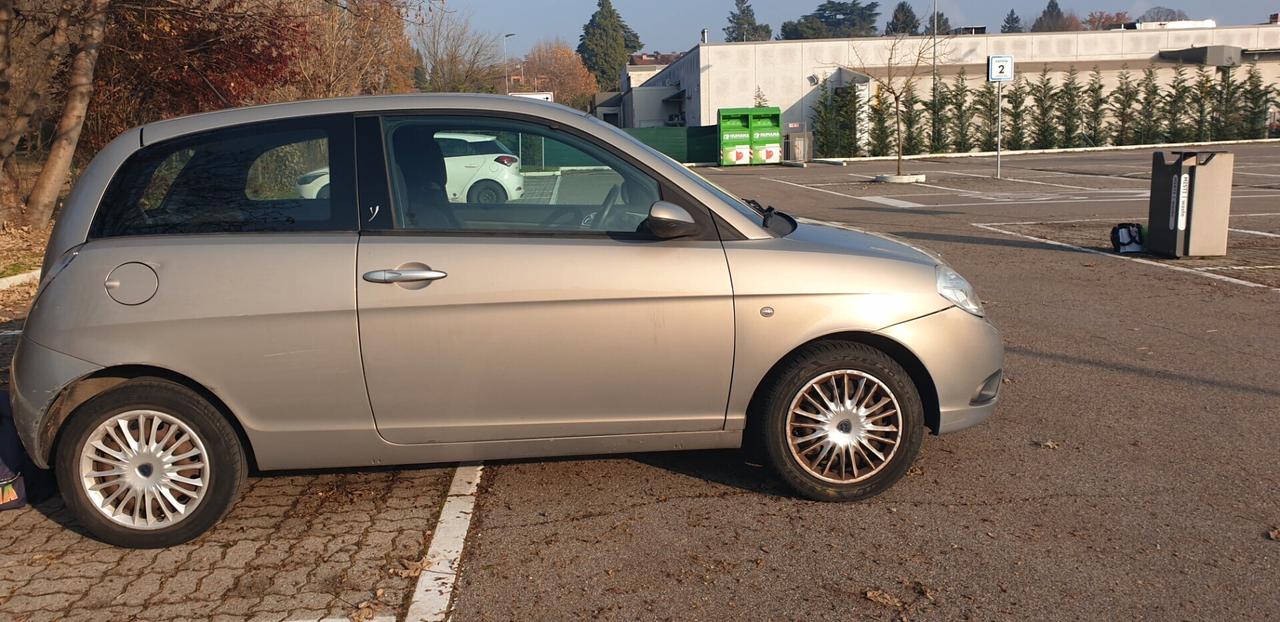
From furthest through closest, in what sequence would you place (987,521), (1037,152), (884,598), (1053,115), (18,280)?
(1053,115)
(1037,152)
(18,280)
(987,521)
(884,598)

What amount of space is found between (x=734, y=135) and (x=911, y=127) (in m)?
8.20

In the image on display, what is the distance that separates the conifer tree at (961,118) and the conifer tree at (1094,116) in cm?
496

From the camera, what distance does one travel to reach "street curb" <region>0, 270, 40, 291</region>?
33.8 feet

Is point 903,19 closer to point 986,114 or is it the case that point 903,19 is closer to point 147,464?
point 986,114

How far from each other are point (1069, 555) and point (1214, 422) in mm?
2133

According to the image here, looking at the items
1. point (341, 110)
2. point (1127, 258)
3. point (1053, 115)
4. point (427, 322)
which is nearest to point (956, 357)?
point (427, 322)

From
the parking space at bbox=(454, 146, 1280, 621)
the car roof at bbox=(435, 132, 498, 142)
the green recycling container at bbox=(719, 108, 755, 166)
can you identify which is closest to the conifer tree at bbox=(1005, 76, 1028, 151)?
the green recycling container at bbox=(719, 108, 755, 166)


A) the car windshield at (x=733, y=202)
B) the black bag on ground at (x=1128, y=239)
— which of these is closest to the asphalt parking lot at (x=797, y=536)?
the car windshield at (x=733, y=202)

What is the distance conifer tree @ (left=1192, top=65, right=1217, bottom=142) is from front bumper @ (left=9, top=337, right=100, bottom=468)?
48585mm

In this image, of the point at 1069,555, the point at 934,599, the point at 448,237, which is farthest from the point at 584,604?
the point at 1069,555

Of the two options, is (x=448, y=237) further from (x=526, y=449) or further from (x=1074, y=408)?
(x=1074, y=408)

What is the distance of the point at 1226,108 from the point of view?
44594 millimetres

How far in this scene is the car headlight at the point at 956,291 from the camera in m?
4.57

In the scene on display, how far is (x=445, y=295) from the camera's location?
13.6 feet
